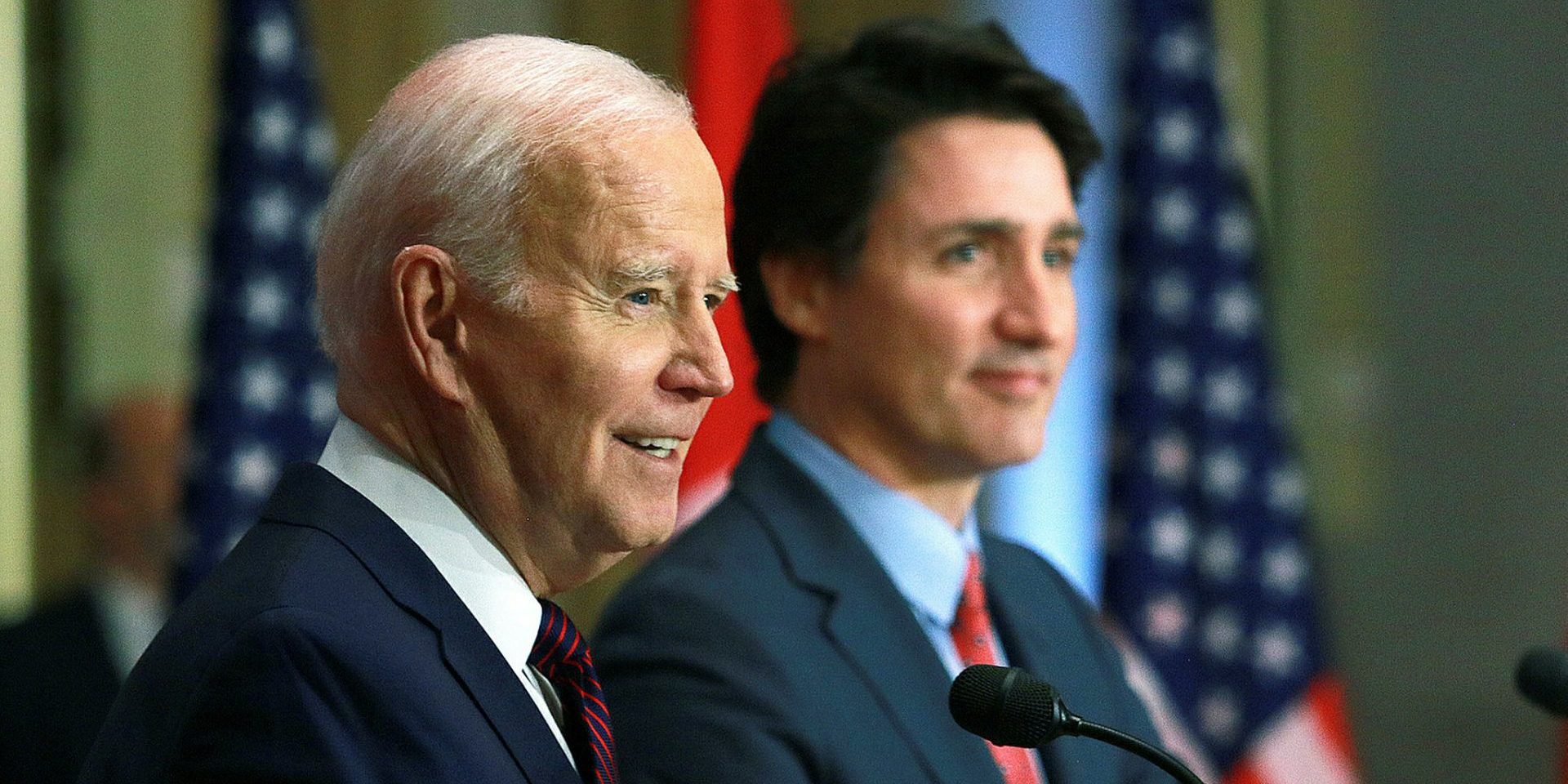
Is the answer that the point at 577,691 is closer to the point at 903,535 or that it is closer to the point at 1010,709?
the point at 1010,709

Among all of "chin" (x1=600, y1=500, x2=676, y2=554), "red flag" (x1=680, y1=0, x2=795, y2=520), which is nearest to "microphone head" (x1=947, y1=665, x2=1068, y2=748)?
"chin" (x1=600, y1=500, x2=676, y2=554)

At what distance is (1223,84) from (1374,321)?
0.83 m

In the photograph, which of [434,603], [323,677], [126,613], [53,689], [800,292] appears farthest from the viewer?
[126,613]

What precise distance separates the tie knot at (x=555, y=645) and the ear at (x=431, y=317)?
190 mm

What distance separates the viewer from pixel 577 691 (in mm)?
1387

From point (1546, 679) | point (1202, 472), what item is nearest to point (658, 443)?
point (1546, 679)

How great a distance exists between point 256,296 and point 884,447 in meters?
2.09

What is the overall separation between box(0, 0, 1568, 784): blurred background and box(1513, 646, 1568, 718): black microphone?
7.91 ft

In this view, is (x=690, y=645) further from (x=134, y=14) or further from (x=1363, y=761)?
(x=134, y=14)

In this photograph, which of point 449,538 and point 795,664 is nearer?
point 449,538

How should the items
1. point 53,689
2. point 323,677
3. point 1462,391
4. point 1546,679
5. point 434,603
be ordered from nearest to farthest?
point 323,677 < point 434,603 < point 1546,679 < point 53,689 < point 1462,391

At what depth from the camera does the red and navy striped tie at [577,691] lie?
1357 millimetres

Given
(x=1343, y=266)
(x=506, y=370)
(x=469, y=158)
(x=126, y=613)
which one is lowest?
(x=126, y=613)

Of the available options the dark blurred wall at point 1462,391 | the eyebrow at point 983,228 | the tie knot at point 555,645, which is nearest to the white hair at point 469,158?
the tie knot at point 555,645
